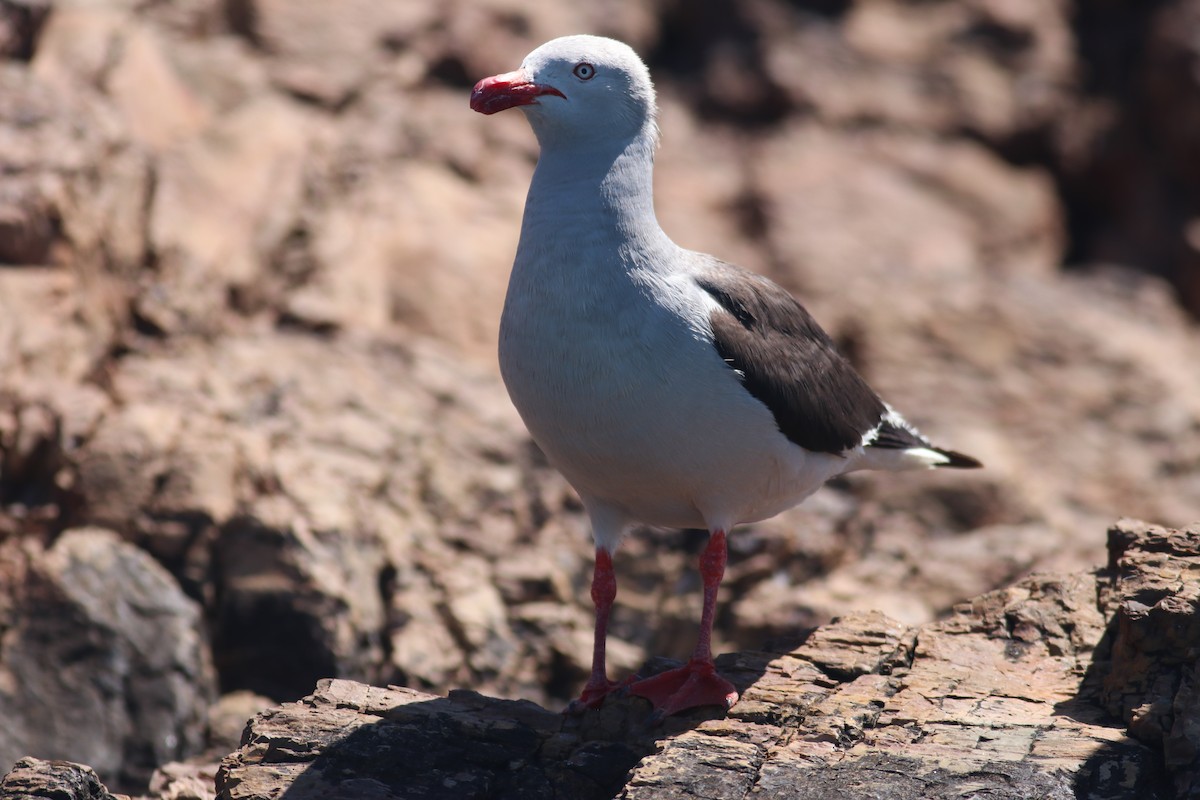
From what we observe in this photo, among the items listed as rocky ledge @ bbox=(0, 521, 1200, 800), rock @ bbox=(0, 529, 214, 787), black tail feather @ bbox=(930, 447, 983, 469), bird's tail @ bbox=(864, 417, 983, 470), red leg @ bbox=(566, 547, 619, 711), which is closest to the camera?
rocky ledge @ bbox=(0, 521, 1200, 800)

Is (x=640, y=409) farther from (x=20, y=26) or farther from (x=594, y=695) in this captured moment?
(x=20, y=26)

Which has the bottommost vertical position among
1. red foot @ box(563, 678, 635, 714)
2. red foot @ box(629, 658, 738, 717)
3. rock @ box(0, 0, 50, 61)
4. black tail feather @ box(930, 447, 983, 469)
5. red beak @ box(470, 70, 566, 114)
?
red foot @ box(563, 678, 635, 714)

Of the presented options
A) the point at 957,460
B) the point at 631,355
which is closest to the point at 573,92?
the point at 631,355

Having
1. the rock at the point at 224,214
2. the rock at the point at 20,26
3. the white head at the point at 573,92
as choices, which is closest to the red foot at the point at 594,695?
the white head at the point at 573,92

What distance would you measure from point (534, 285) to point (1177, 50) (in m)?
11.6

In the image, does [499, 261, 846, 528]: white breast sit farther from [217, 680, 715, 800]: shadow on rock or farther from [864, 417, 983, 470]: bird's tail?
[864, 417, 983, 470]: bird's tail

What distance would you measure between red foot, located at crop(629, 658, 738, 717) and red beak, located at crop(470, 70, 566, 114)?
2718mm

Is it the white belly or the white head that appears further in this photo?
the white head

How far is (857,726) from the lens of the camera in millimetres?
5566

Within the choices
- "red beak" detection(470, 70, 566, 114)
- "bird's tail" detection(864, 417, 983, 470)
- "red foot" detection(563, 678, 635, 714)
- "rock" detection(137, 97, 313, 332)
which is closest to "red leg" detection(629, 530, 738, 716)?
"red foot" detection(563, 678, 635, 714)

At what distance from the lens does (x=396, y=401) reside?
996 cm

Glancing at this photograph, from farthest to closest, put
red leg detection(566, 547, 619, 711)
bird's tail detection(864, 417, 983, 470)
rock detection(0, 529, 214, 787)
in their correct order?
rock detection(0, 529, 214, 787) → bird's tail detection(864, 417, 983, 470) → red leg detection(566, 547, 619, 711)

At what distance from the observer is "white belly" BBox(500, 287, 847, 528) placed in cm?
575

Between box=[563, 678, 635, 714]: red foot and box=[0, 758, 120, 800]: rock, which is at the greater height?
box=[563, 678, 635, 714]: red foot
